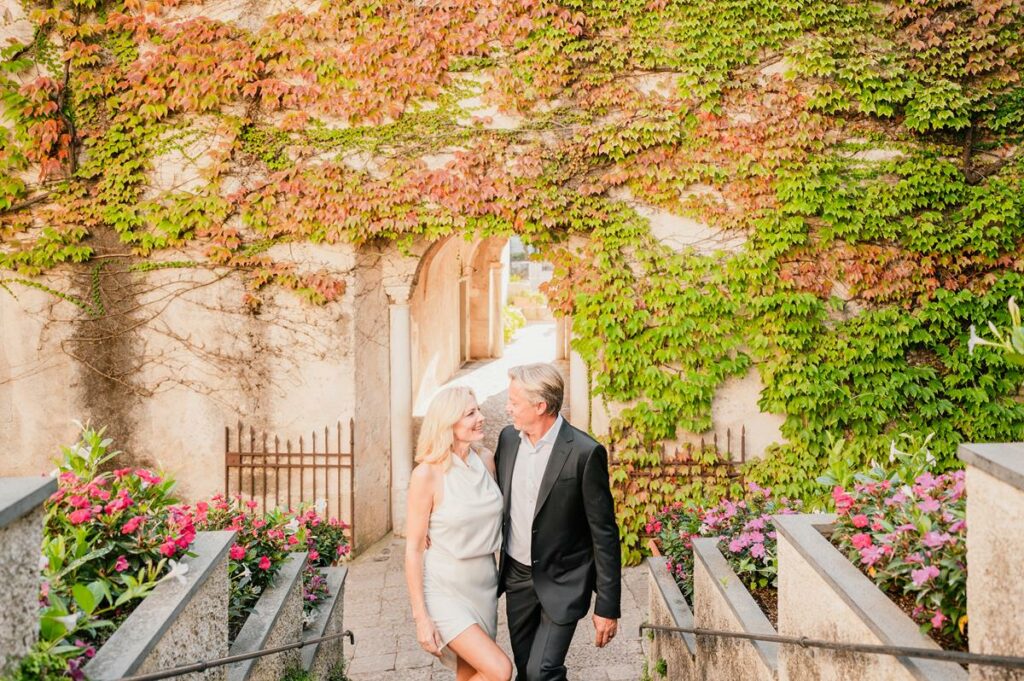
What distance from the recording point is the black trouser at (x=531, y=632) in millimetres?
3465

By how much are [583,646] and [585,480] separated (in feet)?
9.75

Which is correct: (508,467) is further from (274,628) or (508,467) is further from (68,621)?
(68,621)

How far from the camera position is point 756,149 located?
773cm

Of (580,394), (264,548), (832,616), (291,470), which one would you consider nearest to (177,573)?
(264,548)

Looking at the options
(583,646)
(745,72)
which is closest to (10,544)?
(583,646)

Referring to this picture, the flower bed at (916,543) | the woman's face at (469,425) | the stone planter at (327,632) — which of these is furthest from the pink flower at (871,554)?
the stone planter at (327,632)

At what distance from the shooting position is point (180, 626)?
2980 millimetres

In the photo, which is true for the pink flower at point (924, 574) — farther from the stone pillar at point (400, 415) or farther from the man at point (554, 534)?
the stone pillar at point (400, 415)

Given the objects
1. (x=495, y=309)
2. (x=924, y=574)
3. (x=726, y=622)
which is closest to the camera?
(x=924, y=574)

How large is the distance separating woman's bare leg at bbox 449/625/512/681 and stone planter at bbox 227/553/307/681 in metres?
0.99

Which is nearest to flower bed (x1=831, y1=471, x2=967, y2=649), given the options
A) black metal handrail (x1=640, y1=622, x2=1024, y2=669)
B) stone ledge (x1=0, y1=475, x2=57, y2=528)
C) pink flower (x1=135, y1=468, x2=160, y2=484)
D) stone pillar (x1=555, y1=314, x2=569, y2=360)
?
black metal handrail (x1=640, y1=622, x2=1024, y2=669)

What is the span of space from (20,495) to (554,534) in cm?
204

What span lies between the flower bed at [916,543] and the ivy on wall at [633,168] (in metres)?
4.27

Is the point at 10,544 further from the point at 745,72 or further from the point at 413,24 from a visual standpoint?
the point at 745,72
